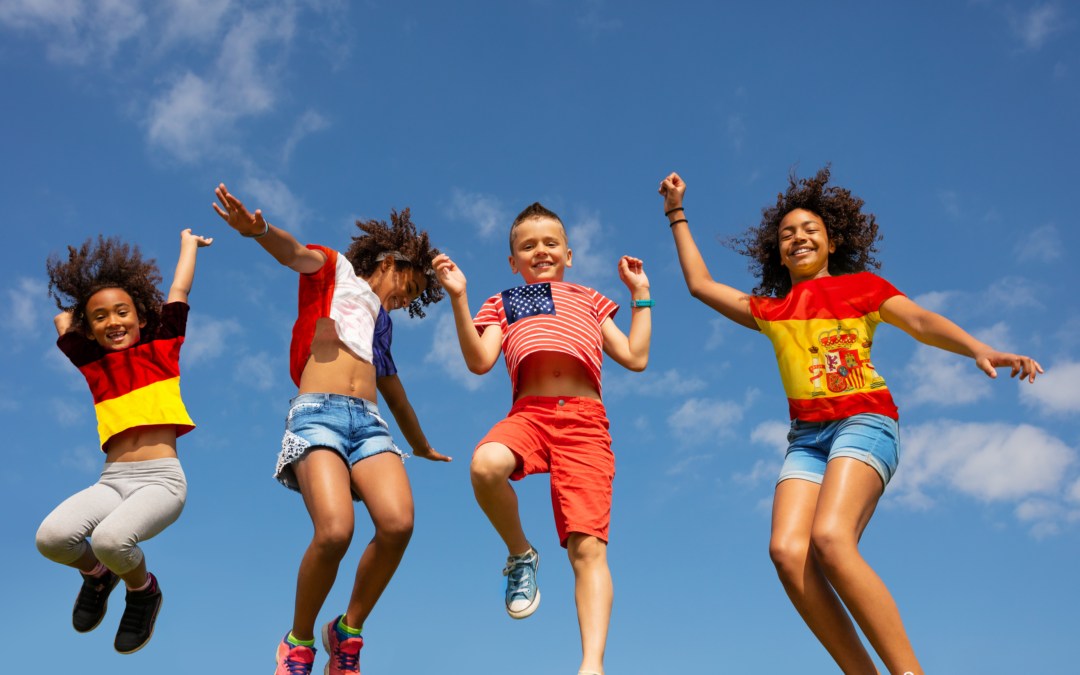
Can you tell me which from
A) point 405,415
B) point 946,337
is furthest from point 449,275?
point 946,337

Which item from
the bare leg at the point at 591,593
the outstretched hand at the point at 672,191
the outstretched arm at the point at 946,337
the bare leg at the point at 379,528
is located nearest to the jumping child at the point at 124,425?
the bare leg at the point at 379,528

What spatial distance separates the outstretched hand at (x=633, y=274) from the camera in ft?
17.3

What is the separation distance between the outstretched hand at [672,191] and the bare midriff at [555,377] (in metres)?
1.42

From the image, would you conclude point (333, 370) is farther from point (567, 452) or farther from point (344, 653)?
point (344, 653)

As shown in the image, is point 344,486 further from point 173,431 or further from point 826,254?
point 826,254

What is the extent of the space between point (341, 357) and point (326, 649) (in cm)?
181

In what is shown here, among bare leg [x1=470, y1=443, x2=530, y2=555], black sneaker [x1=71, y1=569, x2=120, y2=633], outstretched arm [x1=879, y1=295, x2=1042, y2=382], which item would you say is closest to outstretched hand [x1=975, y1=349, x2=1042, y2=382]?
outstretched arm [x1=879, y1=295, x2=1042, y2=382]

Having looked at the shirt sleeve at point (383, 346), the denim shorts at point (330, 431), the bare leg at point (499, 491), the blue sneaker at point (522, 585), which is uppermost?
the shirt sleeve at point (383, 346)

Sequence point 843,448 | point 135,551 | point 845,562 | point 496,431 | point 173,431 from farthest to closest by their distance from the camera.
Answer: point 173,431, point 135,551, point 496,431, point 843,448, point 845,562

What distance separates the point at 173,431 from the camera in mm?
5820

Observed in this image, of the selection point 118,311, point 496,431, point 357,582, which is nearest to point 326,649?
point 357,582

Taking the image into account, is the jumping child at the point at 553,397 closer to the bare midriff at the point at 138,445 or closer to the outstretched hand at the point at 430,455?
the outstretched hand at the point at 430,455

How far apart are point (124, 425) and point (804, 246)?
16.0 ft

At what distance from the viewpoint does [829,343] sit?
15.2ft
